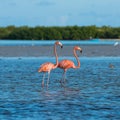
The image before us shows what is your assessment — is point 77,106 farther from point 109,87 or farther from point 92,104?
point 109,87

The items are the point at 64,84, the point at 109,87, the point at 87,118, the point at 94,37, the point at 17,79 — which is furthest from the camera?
the point at 94,37

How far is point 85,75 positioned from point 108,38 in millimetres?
88003

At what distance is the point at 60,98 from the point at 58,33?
88.7 metres

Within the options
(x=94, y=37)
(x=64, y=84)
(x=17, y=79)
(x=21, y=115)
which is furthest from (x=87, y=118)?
(x=94, y=37)

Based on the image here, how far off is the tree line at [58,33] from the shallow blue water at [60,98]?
8134 centimetres

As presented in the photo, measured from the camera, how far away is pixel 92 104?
14602 mm

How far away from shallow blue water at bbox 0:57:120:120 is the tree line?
81.3 meters

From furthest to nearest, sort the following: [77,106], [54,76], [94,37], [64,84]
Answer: [94,37] → [54,76] → [64,84] → [77,106]

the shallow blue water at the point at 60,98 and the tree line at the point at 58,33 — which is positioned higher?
the shallow blue water at the point at 60,98

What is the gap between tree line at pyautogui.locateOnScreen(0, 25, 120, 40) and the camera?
105 metres

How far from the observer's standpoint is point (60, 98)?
15859 millimetres

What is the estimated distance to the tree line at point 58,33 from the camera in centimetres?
10456

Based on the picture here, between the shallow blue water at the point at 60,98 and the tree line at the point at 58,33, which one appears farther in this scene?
the tree line at the point at 58,33

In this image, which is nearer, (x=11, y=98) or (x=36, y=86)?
(x=11, y=98)
